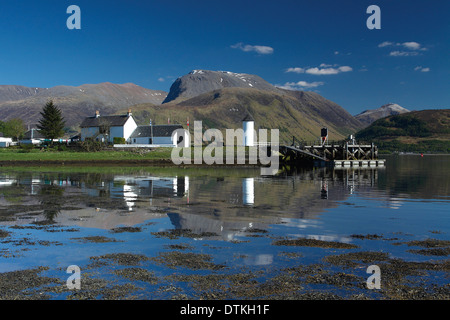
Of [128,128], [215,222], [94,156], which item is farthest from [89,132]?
[215,222]

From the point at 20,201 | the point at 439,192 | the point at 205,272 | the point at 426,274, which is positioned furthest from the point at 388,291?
the point at 439,192

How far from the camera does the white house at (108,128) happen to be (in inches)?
4690

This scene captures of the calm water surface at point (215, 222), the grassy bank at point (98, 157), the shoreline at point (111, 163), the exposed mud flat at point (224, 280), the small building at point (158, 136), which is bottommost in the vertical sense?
the exposed mud flat at point (224, 280)

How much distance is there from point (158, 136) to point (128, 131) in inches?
446

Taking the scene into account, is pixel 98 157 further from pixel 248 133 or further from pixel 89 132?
pixel 89 132

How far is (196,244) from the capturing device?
50.2 ft

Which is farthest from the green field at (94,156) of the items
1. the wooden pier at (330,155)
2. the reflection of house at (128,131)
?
the wooden pier at (330,155)

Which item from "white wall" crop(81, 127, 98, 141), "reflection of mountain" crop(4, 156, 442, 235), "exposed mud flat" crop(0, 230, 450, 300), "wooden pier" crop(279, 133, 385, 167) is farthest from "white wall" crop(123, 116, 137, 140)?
"exposed mud flat" crop(0, 230, 450, 300)

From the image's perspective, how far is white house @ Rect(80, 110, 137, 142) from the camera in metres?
119

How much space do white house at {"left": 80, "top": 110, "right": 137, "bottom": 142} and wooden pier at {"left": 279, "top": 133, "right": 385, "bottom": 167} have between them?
5334 centimetres

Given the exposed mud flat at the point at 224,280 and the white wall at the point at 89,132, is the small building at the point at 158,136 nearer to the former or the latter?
the white wall at the point at 89,132

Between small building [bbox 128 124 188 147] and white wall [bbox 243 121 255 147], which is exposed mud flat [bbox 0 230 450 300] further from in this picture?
small building [bbox 128 124 188 147]

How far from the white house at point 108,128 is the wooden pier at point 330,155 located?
5334 cm
